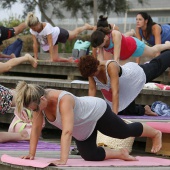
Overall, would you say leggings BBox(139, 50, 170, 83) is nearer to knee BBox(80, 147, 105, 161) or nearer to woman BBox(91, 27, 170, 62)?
woman BBox(91, 27, 170, 62)

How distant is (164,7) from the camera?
138 feet

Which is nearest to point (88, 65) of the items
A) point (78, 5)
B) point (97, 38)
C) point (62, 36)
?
point (97, 38)

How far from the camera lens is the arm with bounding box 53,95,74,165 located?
618cm

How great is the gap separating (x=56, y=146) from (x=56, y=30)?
577cm

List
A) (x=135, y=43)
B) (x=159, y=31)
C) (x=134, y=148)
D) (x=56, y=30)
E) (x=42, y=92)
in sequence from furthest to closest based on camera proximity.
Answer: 1. (x=56, y=30)
2. (x=159, y=31)
3. (x=135, y=43)
4. (x=134, y=148)
5. (x=42, y=92)

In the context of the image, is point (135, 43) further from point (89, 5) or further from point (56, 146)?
point (89, 5)

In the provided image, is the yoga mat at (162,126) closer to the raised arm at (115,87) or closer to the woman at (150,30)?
the raised arm at (115,87)

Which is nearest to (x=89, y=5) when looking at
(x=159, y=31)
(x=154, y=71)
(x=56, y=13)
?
(x=56, y=13)

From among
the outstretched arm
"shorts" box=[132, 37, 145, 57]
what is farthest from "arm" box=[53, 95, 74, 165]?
"shorts" box=[132, 37, 145, 57]

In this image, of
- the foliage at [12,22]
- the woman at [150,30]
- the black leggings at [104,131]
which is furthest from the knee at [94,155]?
the foliage at [12,22]

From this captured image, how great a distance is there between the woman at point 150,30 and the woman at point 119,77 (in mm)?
2008

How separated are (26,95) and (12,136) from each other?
2.35 meters

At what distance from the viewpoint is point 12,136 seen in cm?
850

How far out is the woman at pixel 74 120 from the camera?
6.25 m
